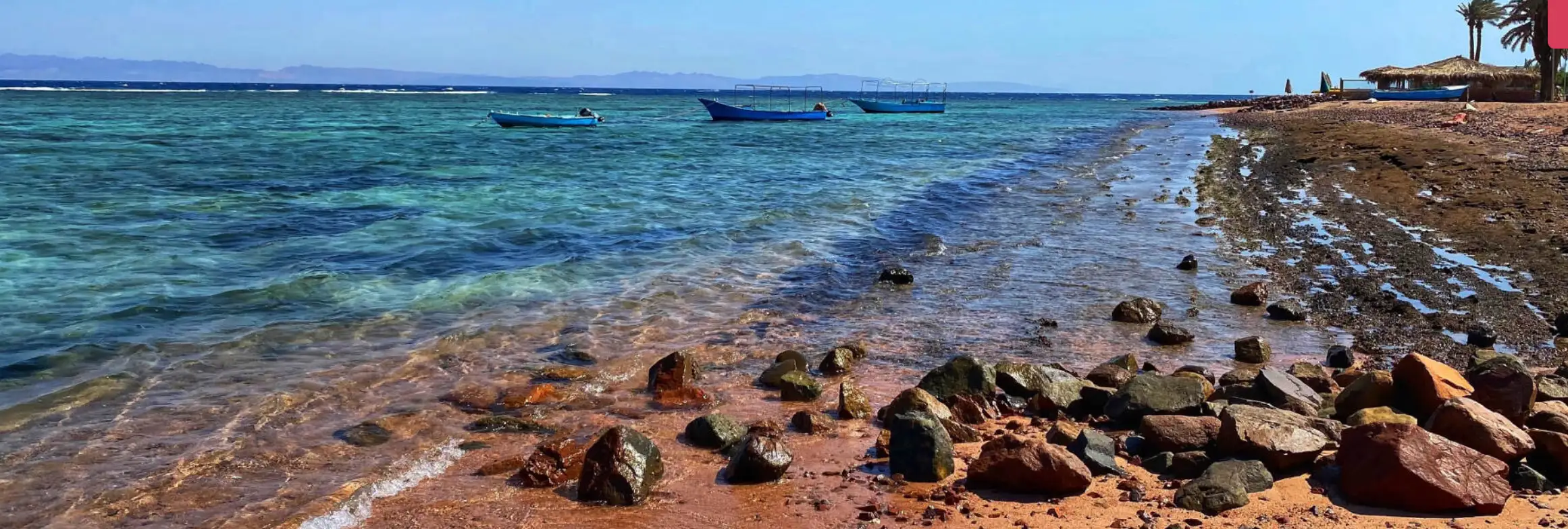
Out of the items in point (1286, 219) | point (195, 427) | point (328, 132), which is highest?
point (328, 132)

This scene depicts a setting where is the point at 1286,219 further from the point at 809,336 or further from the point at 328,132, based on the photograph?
the point at 328,132

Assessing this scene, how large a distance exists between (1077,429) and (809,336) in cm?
364

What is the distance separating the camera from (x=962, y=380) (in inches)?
282

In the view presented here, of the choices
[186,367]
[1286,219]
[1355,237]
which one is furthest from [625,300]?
[1286,219]

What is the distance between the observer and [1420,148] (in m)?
26.4

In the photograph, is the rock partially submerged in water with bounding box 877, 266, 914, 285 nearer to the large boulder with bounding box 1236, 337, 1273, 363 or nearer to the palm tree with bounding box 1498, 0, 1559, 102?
the large boulder with bounding box 1236, 337, 1273, 363

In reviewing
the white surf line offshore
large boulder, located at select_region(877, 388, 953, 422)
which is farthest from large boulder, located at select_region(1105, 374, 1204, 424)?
the white surf line offshore

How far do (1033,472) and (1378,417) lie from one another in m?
2.20

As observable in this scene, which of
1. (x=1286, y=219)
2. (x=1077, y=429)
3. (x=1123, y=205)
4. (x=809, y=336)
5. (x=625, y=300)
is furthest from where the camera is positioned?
(x=1123, y=205)

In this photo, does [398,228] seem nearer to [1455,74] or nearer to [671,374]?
[671,374]

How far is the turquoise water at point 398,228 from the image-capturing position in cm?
1016

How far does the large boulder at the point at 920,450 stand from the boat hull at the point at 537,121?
51139 mm

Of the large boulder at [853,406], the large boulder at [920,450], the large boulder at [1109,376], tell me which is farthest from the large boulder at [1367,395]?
the large boulder at [853,406]

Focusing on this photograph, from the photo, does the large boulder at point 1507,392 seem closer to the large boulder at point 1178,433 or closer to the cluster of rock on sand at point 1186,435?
the cluster of rock on sand at point 1186,435
